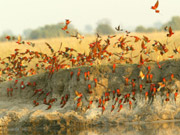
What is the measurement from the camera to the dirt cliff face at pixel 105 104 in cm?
820

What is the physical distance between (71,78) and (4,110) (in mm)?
Answer: 1709

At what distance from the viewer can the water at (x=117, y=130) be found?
7.05 meters

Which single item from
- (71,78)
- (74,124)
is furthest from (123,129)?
(71,78)

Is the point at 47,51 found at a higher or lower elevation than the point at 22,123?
higher

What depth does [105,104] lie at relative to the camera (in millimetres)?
8375

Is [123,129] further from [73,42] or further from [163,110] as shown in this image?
[73,42]

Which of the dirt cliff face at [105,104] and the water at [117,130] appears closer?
the water at [117,130]

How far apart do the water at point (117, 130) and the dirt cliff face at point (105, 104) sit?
8.0 inches

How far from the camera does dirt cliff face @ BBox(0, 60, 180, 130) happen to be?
26.9ft

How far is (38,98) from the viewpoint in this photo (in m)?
9.21

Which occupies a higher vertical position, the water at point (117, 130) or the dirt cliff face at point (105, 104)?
the dirt cliff face at point (105, 104)

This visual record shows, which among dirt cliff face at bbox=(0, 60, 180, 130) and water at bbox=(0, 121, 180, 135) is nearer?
water at bbox=(0, 121, 180, 135)

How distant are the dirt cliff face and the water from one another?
204 mm

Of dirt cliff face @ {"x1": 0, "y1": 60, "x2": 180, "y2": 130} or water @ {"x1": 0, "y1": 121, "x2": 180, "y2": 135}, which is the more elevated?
dirt cliff face @ {"x1": 0, "y1": 60, "x2": 180, "y2": 130}
